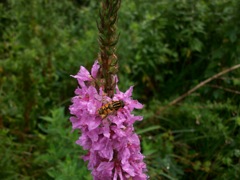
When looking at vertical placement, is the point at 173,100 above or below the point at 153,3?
below

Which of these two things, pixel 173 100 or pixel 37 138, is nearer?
pixel 37 138

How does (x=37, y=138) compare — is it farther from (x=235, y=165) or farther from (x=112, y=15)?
(x=112, y=15)

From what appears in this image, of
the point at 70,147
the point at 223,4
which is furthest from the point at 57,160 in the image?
the point at 223,4

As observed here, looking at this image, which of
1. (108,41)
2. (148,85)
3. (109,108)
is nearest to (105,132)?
(109,108)

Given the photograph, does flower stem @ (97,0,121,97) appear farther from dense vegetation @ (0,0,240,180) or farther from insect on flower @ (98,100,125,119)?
dense vegetation @ (0,0,240,180)

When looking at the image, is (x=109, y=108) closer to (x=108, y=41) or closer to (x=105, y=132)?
(x=105, y=132)

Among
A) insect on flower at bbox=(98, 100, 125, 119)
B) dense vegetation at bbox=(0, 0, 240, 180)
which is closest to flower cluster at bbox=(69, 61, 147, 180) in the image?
insect on flower at bbox=(98, 100, 125, 119)
